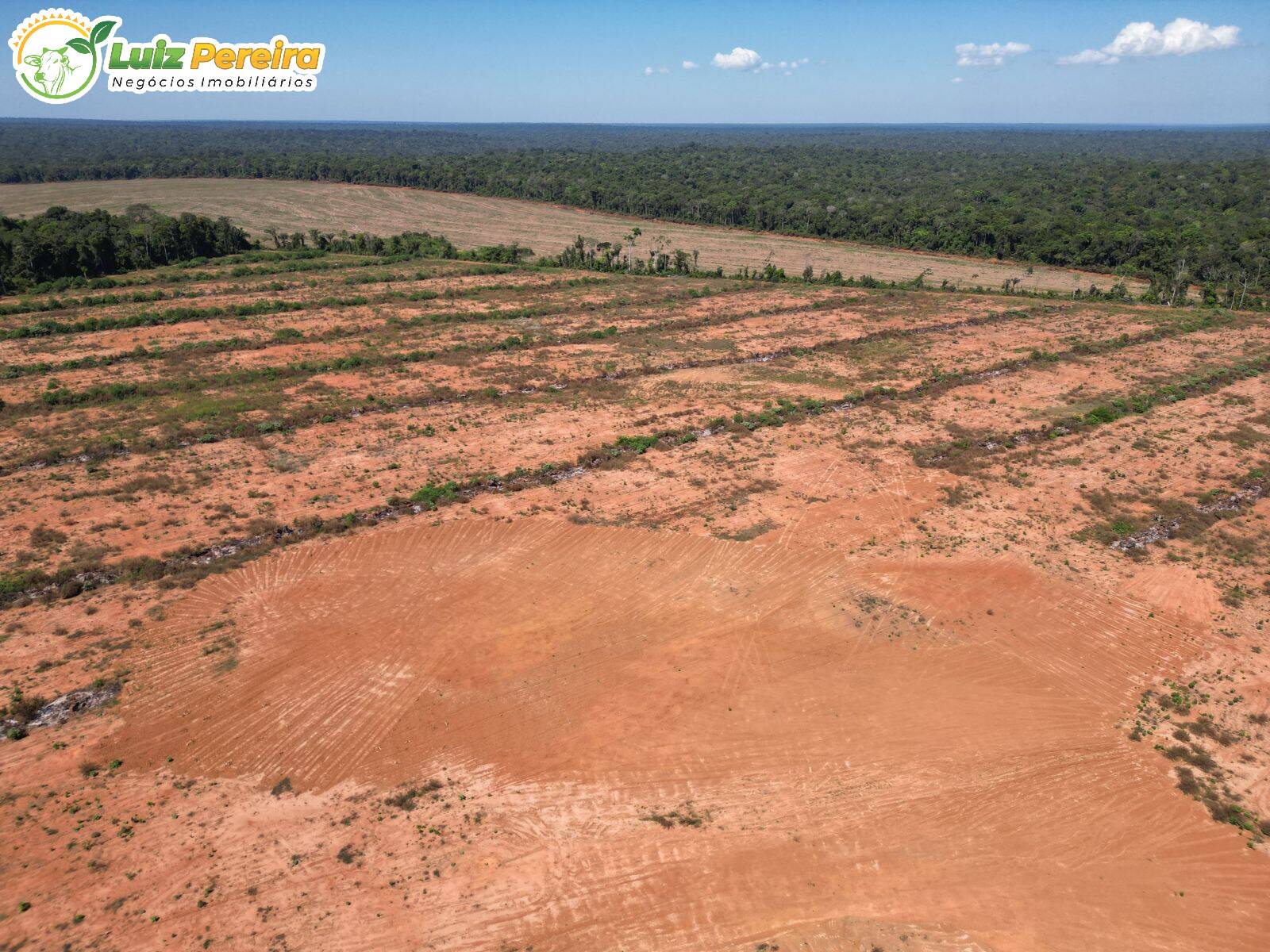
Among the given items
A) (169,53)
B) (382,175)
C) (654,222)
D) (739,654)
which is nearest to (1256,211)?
(654,222)

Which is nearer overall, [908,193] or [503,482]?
[503,482]

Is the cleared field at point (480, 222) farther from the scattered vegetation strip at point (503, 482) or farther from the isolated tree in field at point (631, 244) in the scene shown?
the scattered vegetation strip at point (503, 482)

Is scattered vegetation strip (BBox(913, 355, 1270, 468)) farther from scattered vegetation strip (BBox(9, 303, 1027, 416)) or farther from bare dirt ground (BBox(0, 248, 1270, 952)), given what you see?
scattered vegetation strip (BBox(9, 303, 1027, 416))

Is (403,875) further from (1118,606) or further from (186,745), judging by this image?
(1118,606)

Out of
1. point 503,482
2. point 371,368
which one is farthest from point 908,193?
point 503,482

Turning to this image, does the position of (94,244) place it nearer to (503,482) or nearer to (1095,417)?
(503,482)

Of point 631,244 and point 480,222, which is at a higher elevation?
point 480,222
